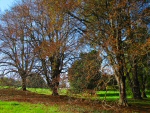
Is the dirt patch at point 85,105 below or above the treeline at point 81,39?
below

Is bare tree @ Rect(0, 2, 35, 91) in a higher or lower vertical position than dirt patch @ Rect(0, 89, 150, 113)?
higher

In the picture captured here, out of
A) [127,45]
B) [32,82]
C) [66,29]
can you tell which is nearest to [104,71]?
[127,45]

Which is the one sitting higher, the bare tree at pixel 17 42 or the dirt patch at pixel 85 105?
the bare tree at pixel 17 42

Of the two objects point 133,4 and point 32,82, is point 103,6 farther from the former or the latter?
point 32,82

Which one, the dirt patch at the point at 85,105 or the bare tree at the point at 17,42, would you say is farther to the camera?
the bare tree at the point at 17,42

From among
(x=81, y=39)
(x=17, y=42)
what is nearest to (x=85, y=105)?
(x=81, y=39)

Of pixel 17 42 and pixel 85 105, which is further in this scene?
pixel 17 42

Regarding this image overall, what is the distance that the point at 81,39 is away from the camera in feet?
53.9

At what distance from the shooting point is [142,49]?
1373cm

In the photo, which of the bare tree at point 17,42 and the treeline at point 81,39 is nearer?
the treeline at point 81,39

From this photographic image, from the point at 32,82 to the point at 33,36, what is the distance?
5760 millimetres

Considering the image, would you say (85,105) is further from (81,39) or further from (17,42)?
(17,42)

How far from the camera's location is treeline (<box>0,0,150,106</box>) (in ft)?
46.2

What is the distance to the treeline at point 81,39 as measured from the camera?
14094 millimetres
